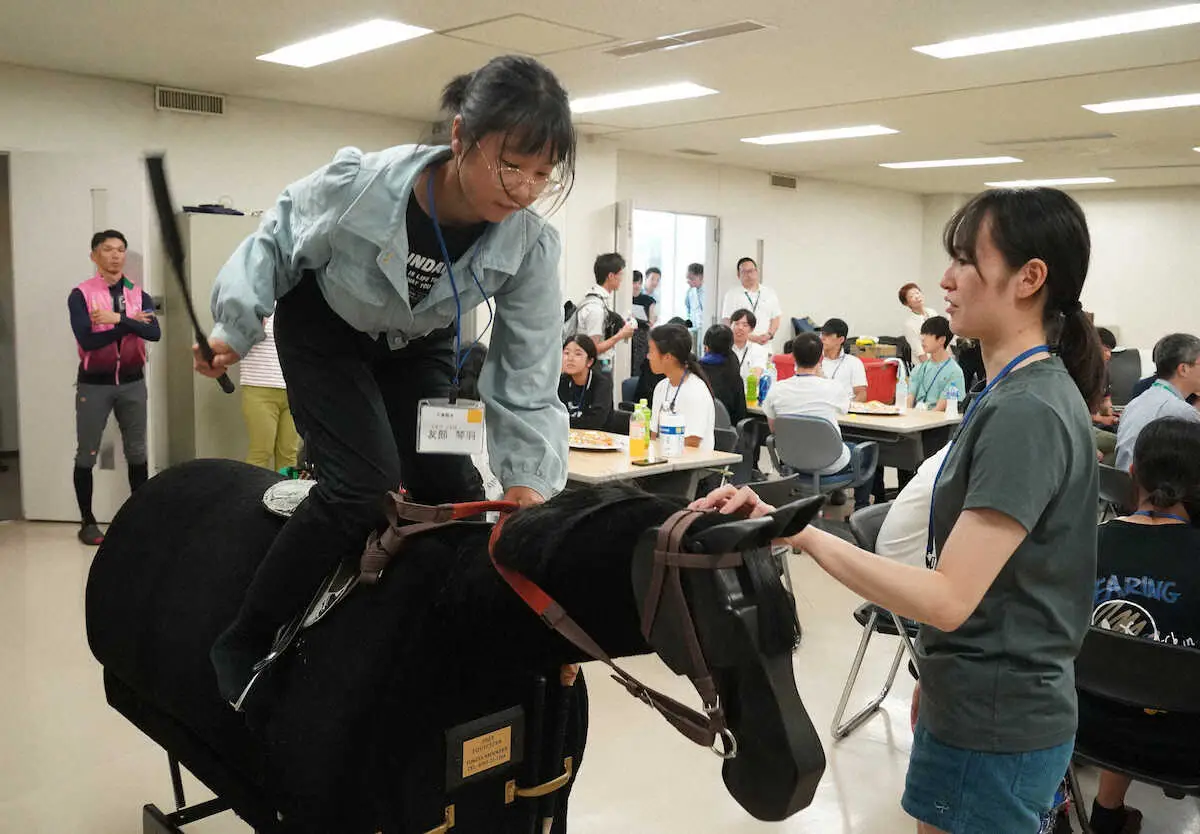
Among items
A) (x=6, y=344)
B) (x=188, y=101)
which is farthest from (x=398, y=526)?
(x=6, y=344)

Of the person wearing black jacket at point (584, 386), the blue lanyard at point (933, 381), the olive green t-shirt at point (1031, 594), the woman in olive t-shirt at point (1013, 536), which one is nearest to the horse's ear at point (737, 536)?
the woman in olive t-shirt at point (1013, 536)

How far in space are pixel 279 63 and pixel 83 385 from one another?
2.61m

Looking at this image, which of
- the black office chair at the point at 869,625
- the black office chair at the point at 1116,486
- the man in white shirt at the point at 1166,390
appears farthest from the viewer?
the man in white shirt at the point at 1166,390

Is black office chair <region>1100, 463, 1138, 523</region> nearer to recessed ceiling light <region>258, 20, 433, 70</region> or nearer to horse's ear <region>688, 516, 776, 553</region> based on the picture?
horse's ear <region>688, 516, 776, 553</region>

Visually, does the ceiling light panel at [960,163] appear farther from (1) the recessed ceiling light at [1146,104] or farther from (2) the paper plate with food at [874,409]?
(2) the paper plate with food at [874,409]

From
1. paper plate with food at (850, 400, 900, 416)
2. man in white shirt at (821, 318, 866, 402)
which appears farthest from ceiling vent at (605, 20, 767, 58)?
paper plate with food at (850, 400, 900, 416)

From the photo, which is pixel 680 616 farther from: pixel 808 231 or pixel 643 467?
pixel 808 231

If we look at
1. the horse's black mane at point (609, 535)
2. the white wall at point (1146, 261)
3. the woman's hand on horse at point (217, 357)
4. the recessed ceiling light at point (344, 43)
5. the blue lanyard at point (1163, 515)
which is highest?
the recessed ceiling light at point (344, 43)

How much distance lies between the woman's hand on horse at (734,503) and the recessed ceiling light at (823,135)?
8992mm

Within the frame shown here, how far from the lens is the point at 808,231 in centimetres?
1408

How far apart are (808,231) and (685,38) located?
27.1 feet

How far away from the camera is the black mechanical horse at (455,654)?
1.15 metres

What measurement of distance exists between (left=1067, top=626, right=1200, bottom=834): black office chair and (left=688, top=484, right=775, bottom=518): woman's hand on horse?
1.38 metres

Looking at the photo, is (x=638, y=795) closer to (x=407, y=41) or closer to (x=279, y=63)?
(x=407, y=41)
